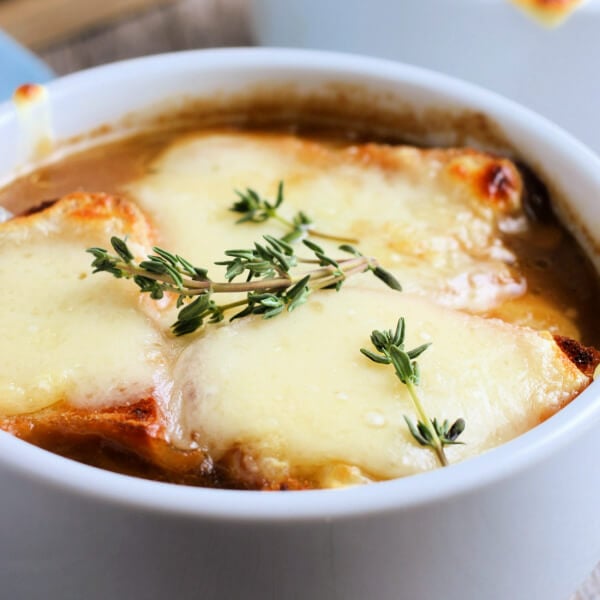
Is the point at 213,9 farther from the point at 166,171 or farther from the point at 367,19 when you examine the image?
the point at 166,171

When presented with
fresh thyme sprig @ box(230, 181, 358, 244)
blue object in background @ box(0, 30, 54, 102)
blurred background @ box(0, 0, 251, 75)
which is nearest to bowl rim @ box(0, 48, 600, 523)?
fresh thyme sprig @ box(230, 181, 358, 244)

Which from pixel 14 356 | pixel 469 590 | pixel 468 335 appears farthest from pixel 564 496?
pixel 14 356

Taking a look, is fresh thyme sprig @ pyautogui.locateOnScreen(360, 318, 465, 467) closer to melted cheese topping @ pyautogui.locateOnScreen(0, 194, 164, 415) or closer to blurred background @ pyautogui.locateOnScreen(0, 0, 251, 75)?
melted cheese topping @ pyautogui.locateOnScreen(0, 194, 164, 415)

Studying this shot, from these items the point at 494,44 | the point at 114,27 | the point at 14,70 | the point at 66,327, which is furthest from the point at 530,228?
the point at 114,27

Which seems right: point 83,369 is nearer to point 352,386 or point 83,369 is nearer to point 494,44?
point 352,386

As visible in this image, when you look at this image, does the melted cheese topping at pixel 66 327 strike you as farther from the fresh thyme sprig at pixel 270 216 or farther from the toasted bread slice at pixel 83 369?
the fresh thyme sprig at pixel 270 216
